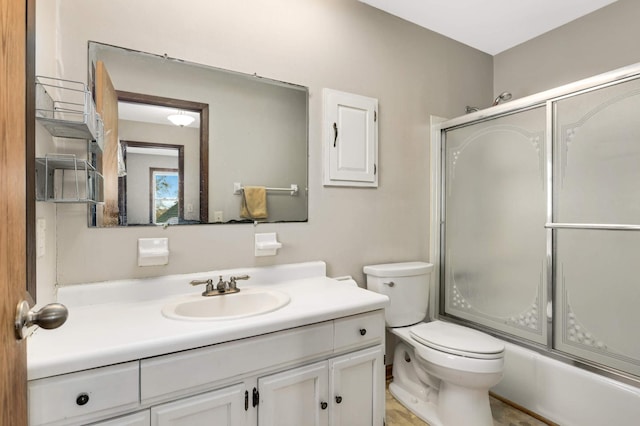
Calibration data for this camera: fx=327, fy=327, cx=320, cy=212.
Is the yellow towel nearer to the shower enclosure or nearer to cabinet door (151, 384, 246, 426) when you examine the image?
cabinet door (151, 384, 246, 426)

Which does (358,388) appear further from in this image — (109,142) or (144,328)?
(109,142)

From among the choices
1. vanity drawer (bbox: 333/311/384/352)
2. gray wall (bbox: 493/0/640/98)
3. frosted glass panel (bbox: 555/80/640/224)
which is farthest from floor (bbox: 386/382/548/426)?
gray wall (bbox: 493/0/640/98)

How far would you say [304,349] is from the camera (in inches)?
50.0

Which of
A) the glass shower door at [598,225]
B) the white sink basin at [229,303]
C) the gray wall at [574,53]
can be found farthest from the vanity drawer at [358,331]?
the gray wall at [574,53]

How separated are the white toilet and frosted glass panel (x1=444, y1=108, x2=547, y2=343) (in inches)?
14.2

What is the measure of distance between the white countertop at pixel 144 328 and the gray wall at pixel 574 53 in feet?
7.32

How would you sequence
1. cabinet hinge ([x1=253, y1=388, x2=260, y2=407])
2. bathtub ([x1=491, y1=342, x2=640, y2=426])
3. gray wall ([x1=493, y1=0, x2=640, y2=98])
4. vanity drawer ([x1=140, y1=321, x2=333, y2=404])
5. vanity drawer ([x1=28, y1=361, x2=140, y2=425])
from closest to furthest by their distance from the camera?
vanity drawer ([x1=28, y1=361, x2=140, y2=425]), vanity drawer ([x1=140, y1=321, x2=333, y2=404]), cabinet hinge ([x1=253, y1=388, x2=260, y2=407]), bathtub ([x1=491, y1=342, x2=640, y2=426]), gray wall ([x1=493, y1=0, x2=640, y2=98])

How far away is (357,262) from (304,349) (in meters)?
0.91

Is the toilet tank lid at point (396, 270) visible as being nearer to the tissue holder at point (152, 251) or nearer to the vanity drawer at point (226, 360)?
the vanity drawer at point (226, 360)

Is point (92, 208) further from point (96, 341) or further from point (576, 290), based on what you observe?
point (576, 290)

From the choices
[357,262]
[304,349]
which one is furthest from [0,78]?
[357,262]

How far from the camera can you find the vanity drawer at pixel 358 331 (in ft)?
4.47

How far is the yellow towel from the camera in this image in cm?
173

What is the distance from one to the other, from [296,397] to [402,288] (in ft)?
3.33
